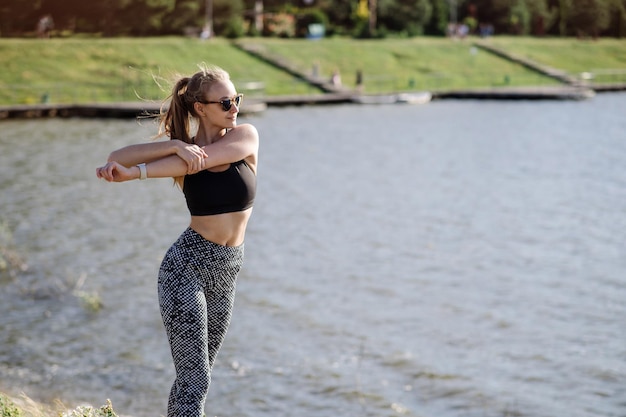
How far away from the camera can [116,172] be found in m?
4.70

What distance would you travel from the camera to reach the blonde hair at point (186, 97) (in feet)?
16.3

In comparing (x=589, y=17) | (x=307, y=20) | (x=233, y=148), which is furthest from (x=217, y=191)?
(x=307, y=20)

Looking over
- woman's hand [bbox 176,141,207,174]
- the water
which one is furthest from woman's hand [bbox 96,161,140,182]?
the water

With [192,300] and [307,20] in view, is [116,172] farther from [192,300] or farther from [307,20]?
[307,20]

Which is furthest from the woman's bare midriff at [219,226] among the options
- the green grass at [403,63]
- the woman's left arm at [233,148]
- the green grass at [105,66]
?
the green grass at [403,63]

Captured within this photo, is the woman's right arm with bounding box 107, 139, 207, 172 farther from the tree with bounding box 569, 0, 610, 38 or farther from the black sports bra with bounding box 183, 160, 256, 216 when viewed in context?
the tree with bounding box 569, 0, 610, 38

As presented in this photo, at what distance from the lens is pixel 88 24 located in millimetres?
51438

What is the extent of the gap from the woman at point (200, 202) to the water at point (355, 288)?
5533mm

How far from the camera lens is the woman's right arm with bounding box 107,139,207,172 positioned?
479 centimetres

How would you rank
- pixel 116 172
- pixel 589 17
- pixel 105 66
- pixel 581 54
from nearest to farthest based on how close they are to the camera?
1. pixel 116 172
2. pixel 105 66
3. pixel 589 17
4. pixel 581 54

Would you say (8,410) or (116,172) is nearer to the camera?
(116,172)

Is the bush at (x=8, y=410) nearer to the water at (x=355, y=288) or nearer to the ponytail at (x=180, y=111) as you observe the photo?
the ponytail at (x=180, y=111)

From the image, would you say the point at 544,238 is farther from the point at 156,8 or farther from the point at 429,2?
the point at 429,2

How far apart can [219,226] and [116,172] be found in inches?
23.4
